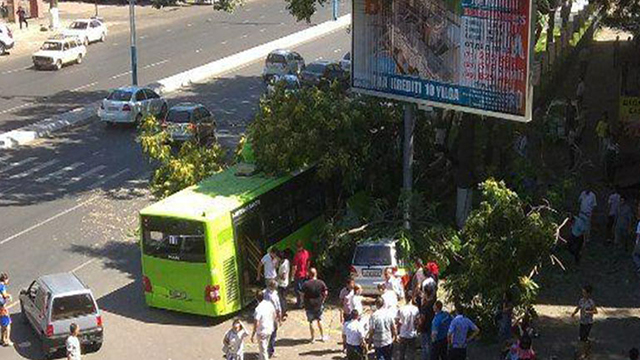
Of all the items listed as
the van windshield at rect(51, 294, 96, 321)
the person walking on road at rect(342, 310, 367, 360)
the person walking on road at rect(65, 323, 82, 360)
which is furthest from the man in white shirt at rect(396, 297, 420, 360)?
the van windshield at rect(51, 294, 96, 321)

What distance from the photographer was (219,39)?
65188mm

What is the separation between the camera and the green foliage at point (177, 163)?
2577 centimetres

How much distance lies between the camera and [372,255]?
902 inches

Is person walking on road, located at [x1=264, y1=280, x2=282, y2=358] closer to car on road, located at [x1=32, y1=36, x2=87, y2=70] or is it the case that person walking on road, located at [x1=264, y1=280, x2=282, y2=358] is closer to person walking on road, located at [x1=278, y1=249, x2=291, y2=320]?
person walking on road, located at [x1=278, y1=249, x2=291, y2=320]

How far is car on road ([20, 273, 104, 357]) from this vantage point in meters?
20.0

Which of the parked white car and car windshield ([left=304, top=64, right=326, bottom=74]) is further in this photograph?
the parked white car

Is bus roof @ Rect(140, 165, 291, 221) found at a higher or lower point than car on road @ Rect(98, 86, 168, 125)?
higher

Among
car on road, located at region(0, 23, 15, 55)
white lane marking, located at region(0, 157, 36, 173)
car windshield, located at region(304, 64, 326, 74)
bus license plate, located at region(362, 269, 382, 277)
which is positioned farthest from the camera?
car on road, located at region(0, 23, 15, 55)

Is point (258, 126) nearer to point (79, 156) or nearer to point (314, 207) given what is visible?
point (314, 207)

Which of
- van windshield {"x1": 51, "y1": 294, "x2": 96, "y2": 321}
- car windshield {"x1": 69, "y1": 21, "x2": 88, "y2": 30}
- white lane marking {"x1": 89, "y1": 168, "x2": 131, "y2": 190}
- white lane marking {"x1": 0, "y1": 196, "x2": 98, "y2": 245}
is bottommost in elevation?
white lane marking {"x1": 0, "y1": 196, "x2": 98, "y2": 245}

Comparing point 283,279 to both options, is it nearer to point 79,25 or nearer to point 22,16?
point 79,25

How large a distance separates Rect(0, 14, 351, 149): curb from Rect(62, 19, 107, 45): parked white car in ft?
32.1

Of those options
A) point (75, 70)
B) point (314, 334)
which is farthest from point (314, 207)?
point (75, 70)

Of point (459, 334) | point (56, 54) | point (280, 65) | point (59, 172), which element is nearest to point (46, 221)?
point (59, 172)
